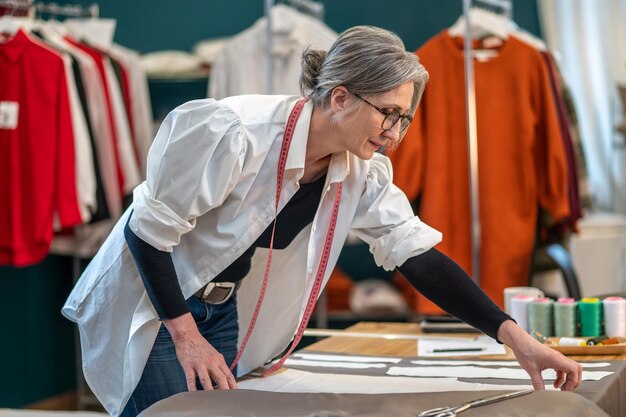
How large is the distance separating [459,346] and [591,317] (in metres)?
0.31

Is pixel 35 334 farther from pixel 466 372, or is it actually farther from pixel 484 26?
pixel 466 372

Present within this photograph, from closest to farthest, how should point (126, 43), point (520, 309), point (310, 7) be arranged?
point (520, 309)
point (310, 7)
point (126, 43)

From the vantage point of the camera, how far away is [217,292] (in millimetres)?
1833

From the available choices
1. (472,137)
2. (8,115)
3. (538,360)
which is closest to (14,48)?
(8,115)

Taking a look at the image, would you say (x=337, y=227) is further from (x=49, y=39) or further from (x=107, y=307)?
(x=49, y=39)

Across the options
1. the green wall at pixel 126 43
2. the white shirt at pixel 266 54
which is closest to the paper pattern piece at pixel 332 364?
the white shirt at pixel 266 54

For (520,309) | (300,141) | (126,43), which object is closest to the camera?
(300,141)

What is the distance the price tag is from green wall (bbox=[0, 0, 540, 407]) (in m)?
0.82

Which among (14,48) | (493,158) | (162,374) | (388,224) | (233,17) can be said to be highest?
(233,17)

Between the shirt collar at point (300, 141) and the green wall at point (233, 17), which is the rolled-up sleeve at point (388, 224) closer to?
the shirt collar at point (300, 141)

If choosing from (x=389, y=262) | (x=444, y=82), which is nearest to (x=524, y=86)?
(x=444, y=82)

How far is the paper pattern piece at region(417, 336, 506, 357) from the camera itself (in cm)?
214

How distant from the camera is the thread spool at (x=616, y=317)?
7.21 ft

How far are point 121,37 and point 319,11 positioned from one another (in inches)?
46.8
